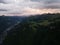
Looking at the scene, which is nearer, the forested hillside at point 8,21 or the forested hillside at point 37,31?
the forested hillside at point 37,31

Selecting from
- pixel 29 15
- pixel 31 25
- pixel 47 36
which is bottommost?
pixel 47 36

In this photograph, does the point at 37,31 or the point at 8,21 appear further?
the point at 8,21

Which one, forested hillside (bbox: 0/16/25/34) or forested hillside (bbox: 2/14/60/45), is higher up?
forested hillside (bbox: 0/16/25/34)

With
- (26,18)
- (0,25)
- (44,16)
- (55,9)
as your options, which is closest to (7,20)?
(0,25)

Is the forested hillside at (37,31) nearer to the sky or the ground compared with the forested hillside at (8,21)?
nearer to the ground

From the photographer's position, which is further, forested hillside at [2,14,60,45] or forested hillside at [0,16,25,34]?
forested hillside at [0,16,25,34]

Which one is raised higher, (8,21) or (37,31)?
(8,21)

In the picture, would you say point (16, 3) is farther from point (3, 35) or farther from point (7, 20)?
point (3, 35)

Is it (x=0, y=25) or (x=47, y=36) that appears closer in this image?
(x=47, y=36)
